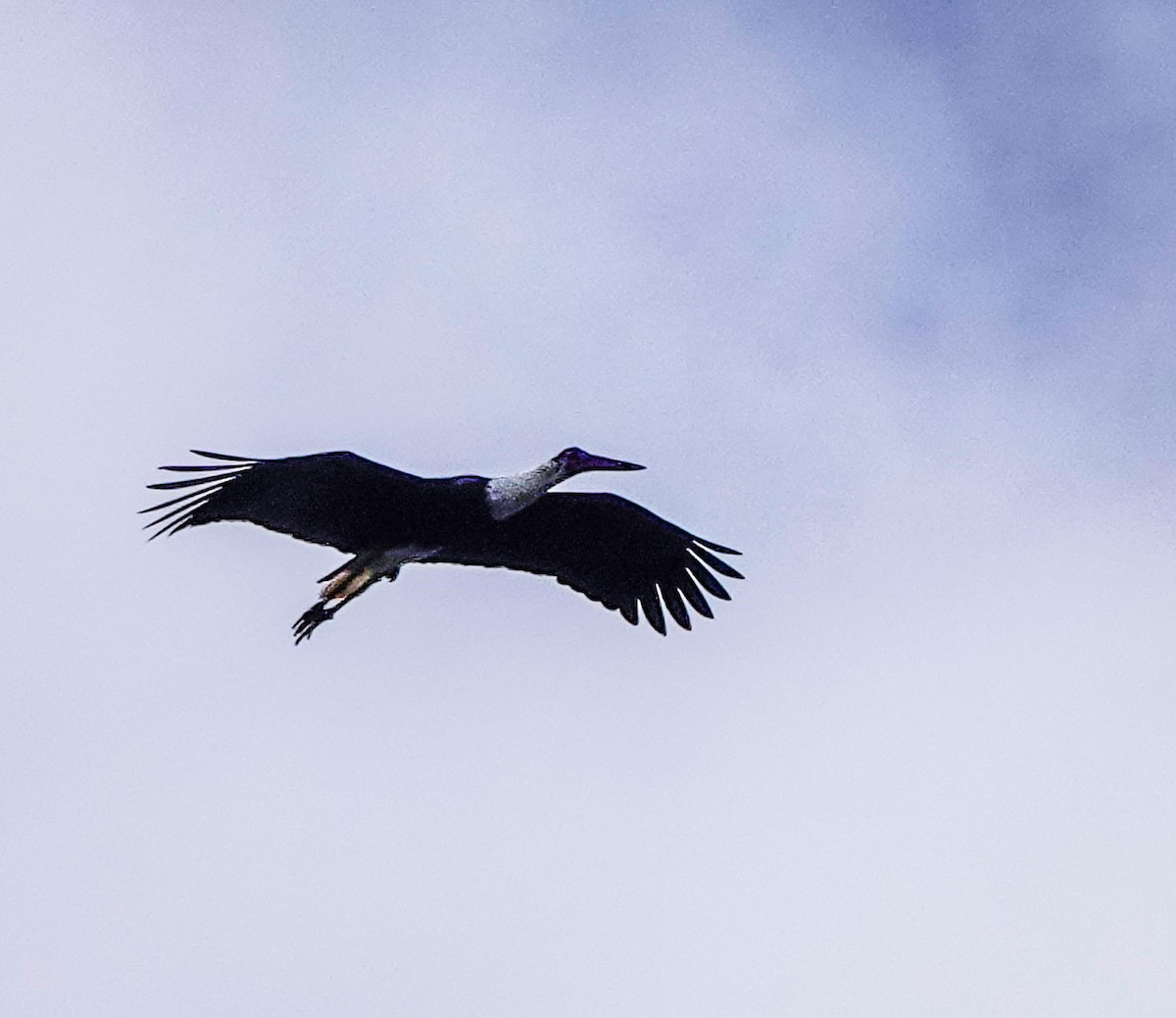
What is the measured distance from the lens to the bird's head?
1561cm

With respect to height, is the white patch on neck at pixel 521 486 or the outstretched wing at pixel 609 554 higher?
the outstretched wing at pixel 609 554

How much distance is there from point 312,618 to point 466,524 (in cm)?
144

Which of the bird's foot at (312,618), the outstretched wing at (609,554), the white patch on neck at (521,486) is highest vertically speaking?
the outstretched wing at (609,554)

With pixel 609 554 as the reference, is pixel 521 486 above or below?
below

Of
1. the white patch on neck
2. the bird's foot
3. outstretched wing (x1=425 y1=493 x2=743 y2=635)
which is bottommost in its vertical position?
the bird's foot

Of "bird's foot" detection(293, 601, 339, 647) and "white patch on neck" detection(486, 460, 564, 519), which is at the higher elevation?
"white patch on neck" detection(486, 460, 564, 519)

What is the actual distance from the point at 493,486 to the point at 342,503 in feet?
3.93

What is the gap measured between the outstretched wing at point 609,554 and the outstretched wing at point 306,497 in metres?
0.93

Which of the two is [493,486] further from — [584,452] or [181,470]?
[181,470]

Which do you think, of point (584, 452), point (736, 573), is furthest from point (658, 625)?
point (584, 452)

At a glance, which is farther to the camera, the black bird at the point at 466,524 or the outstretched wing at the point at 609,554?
the outstretched wing at the point at 609,554

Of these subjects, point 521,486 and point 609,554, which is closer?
point 521,486

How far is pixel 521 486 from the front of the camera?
620 inches

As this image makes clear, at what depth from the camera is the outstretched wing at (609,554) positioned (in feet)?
54.1
